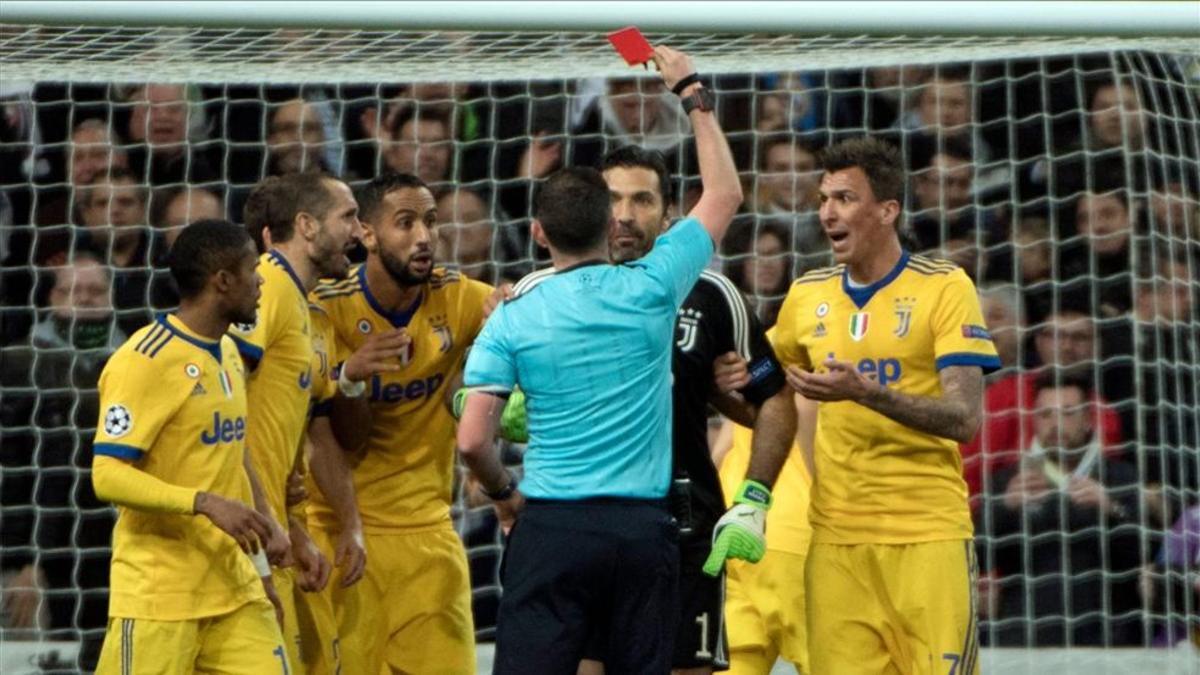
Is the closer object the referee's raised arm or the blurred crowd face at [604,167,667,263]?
the referee's raised arm

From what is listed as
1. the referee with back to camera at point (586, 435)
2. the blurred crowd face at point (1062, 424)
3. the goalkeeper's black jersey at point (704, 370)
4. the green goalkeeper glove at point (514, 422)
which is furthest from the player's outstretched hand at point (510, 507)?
the blurred crowd face at point (1062, 424)

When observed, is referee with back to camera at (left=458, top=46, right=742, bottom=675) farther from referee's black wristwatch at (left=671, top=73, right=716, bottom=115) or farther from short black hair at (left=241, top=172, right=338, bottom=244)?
short black hair at (left=241, top=172, right=338, bottom=244)

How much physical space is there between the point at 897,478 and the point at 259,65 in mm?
3009

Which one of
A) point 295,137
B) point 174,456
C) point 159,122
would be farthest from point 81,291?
point 174,456

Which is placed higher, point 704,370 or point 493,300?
point 493,300

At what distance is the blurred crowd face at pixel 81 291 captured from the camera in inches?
354

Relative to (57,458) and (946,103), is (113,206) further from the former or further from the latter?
(946,103)

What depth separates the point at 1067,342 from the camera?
9.11m

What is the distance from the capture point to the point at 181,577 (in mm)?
6328

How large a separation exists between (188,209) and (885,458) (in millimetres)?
3678

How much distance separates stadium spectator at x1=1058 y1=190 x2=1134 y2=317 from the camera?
909 centimetres

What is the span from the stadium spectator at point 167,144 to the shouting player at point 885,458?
3510 mm

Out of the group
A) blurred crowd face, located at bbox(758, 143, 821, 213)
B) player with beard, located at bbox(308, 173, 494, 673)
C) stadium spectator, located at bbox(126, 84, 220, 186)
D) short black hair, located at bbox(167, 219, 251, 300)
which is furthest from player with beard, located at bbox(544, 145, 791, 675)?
stadium spectator, located at bbox(126, 84, 220, 186)

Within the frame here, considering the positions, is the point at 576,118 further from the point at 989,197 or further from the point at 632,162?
the point at 632,162
